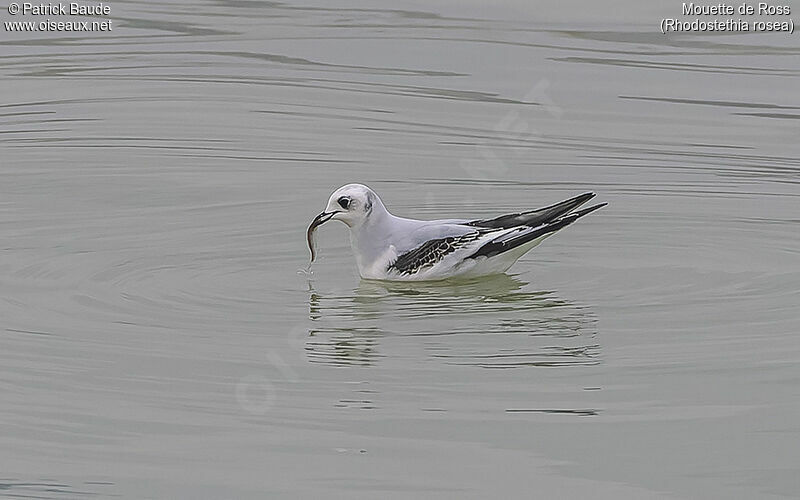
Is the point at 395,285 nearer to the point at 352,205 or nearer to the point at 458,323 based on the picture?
the point at 352,205

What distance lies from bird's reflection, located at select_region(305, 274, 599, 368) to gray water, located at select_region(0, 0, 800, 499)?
29 mm

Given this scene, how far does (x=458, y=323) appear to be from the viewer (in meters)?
11.1

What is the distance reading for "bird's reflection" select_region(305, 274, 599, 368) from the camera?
409 inches

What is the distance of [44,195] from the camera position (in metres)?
14.7

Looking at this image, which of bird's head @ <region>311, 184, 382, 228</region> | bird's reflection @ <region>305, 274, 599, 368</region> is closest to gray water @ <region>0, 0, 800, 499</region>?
bird's reflection @ <region>305, 274, 599, 368</region>

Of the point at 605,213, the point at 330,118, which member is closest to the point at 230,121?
the point at 330,118

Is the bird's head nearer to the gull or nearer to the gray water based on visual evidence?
A: the gull

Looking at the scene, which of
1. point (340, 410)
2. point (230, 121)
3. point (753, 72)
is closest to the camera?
point (340, 410)

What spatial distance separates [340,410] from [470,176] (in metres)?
6.69

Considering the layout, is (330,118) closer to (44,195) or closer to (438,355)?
(44,195)

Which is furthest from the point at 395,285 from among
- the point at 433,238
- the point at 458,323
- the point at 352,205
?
the point at 458,323

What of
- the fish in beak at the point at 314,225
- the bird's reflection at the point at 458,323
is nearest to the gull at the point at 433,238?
the fish in beak at the point at 314,225

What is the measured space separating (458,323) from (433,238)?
1.21m

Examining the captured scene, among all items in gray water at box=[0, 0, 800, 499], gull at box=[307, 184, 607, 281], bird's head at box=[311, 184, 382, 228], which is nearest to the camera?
gray water at box=[0, 0, 800, 499]
